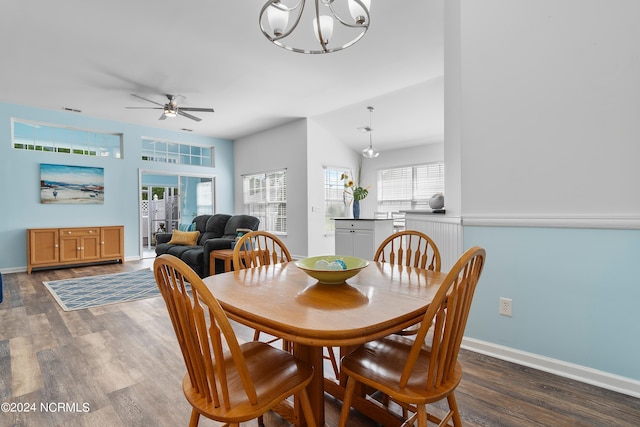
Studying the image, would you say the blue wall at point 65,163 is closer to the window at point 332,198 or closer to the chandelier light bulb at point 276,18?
the window at point 332,198

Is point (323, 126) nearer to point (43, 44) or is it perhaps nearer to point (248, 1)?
point (248, 1)

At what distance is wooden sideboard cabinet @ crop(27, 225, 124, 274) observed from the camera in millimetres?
5020

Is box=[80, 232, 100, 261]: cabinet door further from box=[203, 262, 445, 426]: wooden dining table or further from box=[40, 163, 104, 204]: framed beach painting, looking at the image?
box=[203, 262, 445, 426]: wooden dining table

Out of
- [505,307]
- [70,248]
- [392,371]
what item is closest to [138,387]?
[392,371]

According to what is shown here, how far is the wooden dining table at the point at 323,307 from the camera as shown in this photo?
0.94m

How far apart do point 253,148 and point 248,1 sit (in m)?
4.64

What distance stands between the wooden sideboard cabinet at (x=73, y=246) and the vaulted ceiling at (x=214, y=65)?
2097mm

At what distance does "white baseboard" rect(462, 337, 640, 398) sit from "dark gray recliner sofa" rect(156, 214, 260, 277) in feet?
10.6

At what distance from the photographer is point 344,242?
4742 millimetres

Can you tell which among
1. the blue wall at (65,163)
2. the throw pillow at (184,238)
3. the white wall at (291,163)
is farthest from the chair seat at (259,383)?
the blue wall at (65,163)

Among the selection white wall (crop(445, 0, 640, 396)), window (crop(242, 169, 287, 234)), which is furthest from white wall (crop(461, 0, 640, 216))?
window (crop(242, 169, 287, 234))

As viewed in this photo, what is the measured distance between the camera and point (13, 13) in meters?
2.83

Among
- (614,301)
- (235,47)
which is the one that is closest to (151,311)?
(235,47)

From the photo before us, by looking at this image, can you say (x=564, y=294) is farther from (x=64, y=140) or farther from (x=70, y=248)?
(x=64, y=140)
